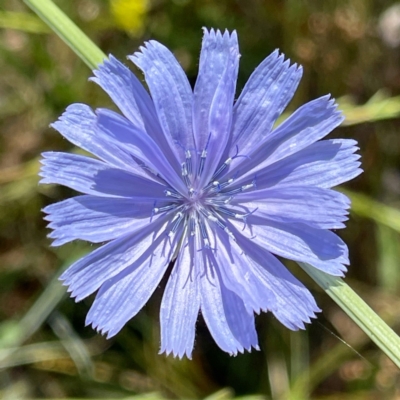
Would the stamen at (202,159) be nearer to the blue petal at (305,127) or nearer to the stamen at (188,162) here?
the stamen at (188,162)

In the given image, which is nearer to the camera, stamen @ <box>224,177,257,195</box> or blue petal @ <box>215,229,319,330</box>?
blue petal @ <box>215,229,319,330</box>

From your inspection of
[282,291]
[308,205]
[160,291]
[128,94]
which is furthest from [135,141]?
[160,291]

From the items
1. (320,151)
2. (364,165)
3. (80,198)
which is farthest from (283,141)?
(364,165)

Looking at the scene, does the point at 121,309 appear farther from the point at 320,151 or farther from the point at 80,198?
the point at 320,151

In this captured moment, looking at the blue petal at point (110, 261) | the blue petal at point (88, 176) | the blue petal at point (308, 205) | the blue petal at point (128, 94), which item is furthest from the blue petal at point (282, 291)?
the blue petal at point (128, 94)

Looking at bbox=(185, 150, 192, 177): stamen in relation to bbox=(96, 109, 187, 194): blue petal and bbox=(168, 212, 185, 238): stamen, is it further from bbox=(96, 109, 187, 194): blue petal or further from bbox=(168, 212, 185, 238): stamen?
bbox=(168, 212, 185, 238): stamen

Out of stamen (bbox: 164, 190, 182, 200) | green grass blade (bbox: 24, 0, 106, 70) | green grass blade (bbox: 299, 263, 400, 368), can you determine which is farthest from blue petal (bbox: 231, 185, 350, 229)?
green grass blade (bbox: 24, 0, 106, 70)
